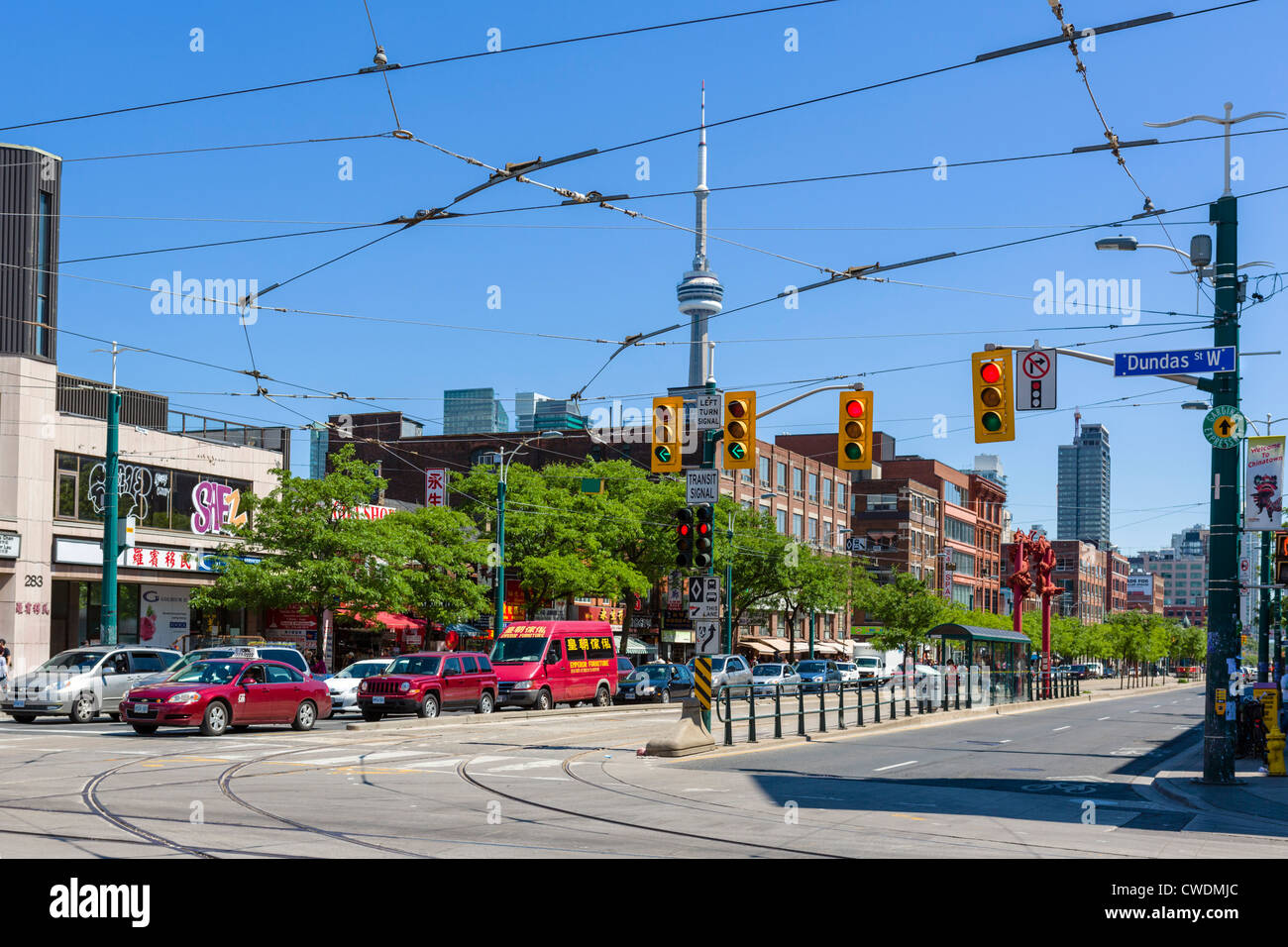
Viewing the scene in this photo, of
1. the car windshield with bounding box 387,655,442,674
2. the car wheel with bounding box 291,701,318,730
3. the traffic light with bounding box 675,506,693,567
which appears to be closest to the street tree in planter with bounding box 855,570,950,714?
the car windshield with bounding box 387,655,442,674

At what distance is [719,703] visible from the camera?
86.6 feet

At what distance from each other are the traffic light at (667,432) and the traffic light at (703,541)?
1.02 metres

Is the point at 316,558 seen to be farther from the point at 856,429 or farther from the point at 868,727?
the point at 856,429

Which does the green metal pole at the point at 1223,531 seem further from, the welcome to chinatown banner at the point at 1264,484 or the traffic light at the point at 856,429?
the traffic light at the point at 856,429

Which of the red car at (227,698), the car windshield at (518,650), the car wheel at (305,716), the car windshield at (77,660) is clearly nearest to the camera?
the red car at (227,698)

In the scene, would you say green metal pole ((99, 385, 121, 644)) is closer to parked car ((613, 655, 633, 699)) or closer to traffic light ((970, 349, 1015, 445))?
parked car ((613, 655, 633, 699))

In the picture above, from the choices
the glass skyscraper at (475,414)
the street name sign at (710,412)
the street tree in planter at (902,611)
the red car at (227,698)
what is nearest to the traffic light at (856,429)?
the street name sign at (710,412)

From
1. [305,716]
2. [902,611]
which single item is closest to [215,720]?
[305,716]

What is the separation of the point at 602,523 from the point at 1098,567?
14584cm

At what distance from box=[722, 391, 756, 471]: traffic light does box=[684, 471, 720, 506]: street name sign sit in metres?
1.01

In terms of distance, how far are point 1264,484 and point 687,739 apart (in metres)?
10.6

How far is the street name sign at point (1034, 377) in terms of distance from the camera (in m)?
20.0

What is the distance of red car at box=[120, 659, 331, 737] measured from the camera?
25.9 metres

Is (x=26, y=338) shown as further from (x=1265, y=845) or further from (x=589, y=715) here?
(x=1265, y=845)
